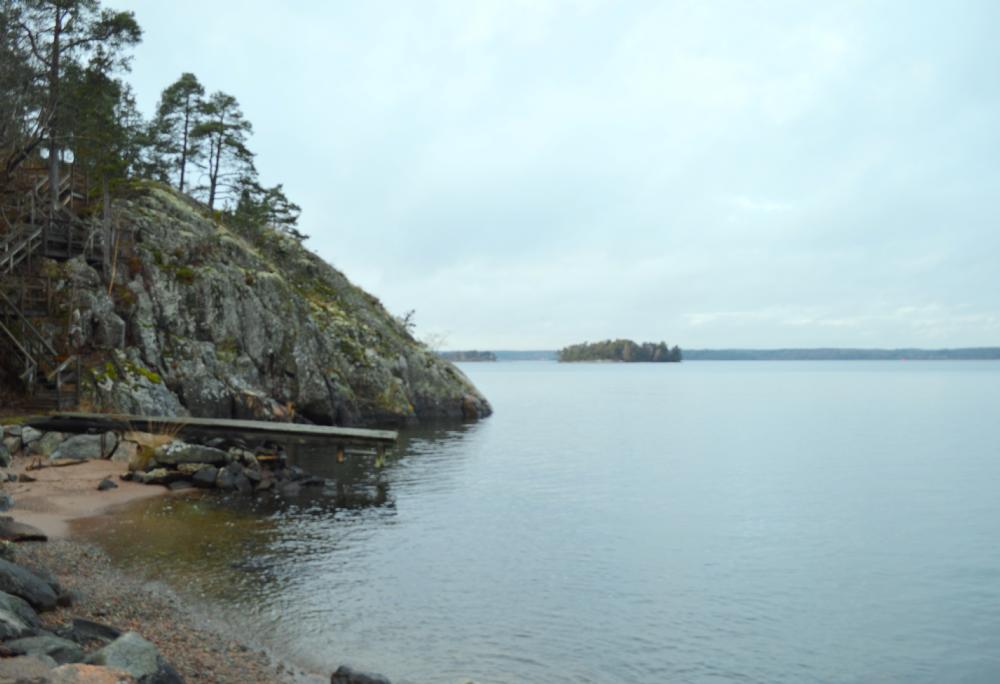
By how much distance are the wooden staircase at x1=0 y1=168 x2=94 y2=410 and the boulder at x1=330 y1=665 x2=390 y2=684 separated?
83.4ft

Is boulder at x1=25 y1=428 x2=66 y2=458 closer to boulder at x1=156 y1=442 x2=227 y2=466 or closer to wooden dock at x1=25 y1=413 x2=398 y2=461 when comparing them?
wooden dock at x1=25 y1=413 x2=398 y2=461

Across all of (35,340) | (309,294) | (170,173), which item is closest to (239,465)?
(35,340)

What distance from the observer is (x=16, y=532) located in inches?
603

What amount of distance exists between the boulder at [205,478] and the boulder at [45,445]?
5740mm

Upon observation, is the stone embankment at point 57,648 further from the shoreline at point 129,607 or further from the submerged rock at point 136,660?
the shoreline at point 129,607

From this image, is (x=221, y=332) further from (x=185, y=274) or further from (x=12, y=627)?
(x=12, y=627)

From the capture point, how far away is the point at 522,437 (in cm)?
4894

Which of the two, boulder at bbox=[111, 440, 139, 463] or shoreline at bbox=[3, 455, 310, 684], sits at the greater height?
boulder at bbox=[111, 440, 139, 463]

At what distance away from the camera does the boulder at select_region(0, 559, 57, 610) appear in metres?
10.3

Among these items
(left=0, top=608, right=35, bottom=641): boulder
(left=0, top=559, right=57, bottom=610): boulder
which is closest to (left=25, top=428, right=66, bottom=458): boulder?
(left=0, top=559, right=57, bottom=610): boulder

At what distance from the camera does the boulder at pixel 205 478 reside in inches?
989

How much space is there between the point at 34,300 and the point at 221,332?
10.2 m

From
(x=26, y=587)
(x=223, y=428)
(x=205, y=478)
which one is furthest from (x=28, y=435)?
(x=26, y=587)

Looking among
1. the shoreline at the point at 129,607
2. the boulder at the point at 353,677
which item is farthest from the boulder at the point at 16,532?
the boulder at the point at 353,677
